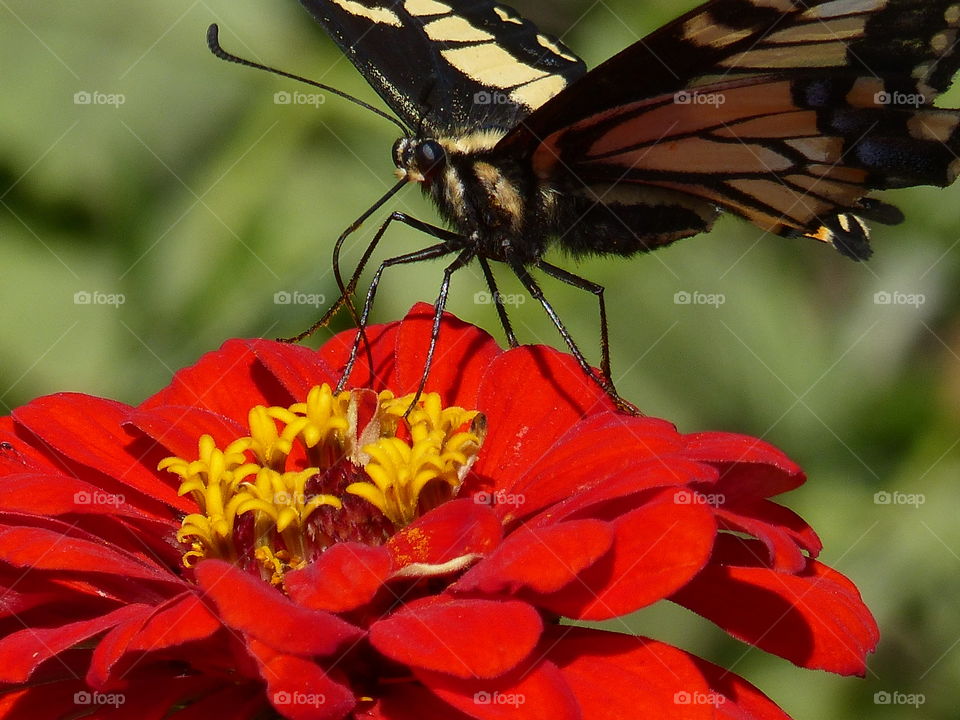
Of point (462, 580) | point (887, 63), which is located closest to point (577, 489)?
point (462, 580)

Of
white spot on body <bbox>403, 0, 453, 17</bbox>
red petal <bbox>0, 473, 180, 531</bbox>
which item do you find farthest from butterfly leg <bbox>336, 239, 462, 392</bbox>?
white spot on body <bbox>403, 0, 453, 17</bbox>

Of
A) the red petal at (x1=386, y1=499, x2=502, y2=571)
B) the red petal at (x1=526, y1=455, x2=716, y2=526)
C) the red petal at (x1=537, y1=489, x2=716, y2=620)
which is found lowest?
the red petal at (x1=537, y1=489, x2=716, y2=620)

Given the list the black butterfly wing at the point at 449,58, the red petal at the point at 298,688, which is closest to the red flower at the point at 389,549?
the red petal at the point at 298,688

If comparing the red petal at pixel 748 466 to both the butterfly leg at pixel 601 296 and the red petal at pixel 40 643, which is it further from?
the red petal at pixel 40 643

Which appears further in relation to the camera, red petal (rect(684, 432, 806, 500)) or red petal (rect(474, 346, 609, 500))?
red petal (rect(474, 346, 609, 500))

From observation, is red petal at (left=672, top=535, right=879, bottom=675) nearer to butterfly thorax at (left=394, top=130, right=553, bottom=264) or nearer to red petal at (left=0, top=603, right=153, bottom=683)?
red petal at (left=0, top=603, right=153, bottom=683)
